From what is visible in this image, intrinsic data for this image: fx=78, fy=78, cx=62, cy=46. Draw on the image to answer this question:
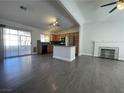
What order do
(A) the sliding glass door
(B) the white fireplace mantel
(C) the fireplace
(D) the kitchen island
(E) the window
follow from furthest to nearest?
(E) the window, (C) the fireplace, (B) the white fireplace mantel, (A) the sliding glass door, (D) the kitchen island

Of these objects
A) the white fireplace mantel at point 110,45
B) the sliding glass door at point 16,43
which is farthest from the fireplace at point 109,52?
the sliding glass door at point 16,43

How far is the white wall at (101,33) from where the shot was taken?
5.70m

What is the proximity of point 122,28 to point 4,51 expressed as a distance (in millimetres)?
8261

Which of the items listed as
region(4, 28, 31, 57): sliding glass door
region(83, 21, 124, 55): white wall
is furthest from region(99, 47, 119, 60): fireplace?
region(4, 28, 31, 57): sliding glass door

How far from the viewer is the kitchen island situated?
4.85 m

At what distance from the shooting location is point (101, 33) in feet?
21.0

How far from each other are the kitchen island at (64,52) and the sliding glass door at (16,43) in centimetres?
275

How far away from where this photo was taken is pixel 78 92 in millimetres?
1819

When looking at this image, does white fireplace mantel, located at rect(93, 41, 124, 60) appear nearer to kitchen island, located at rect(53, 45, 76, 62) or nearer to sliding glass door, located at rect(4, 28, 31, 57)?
kitchen island, located at rect(53, 45, 76, 62)

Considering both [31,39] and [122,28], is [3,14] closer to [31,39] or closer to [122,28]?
[31,39]

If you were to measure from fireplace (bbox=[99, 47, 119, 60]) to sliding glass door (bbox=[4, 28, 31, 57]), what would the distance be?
20.2 ft

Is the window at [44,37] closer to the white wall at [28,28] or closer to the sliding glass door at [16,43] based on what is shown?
the white wall at [28,28]

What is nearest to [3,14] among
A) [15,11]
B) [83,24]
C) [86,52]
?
[15,11]

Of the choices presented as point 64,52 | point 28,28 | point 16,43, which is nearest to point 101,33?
point 64,52
